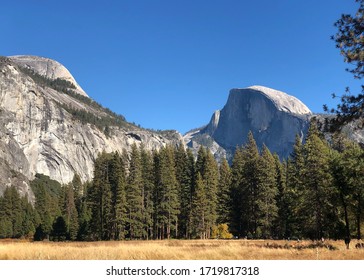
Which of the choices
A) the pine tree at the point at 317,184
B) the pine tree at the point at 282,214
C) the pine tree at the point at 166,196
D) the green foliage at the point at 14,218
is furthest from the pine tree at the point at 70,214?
the pine tree at the point at 317,184

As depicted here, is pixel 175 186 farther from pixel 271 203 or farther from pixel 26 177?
pixel 26 177

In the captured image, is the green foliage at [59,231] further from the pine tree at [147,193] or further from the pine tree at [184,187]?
the pine tree at [184,187]

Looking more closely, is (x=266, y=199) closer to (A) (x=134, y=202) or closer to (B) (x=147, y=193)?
(A) (x=134, y=202)

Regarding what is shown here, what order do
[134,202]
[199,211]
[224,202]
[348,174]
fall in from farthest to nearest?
[224,202], [134,202], [199,211], [348,174]

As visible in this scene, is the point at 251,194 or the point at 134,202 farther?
the point at 134,202

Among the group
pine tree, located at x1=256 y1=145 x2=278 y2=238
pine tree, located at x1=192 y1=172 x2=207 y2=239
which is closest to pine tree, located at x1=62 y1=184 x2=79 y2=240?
pine tree, located at x1=192 y1=172 x2=207 y2=239

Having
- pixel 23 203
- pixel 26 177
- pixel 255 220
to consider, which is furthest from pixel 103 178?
pixel 26 177

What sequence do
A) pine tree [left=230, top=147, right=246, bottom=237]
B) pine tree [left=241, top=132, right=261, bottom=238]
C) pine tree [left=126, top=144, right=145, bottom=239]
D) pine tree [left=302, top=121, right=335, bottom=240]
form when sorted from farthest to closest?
pine tree [left=230, top=147, right=246, bottom=237] < pine tree [left=126, top=144, right=145, bottom=239] < pine tree [left=241, top=132, right=261, bottom=238] < pine tree [left=302, top=121, right=335, bottom=240]

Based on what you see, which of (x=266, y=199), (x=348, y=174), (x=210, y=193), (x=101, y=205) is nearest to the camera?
(x=348, y=174)

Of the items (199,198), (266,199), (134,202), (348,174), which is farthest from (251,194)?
(348,174)

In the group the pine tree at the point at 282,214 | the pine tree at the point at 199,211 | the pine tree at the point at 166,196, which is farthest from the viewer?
the pine tree at the point at 166,196

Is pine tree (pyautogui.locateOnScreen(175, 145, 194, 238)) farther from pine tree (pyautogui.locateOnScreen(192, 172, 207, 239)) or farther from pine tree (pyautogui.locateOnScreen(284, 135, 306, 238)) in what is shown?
pine tree (pyautogui.locateOnScreen(284, 135, 306, 238))

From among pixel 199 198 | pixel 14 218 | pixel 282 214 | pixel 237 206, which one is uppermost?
pixel 199 198
